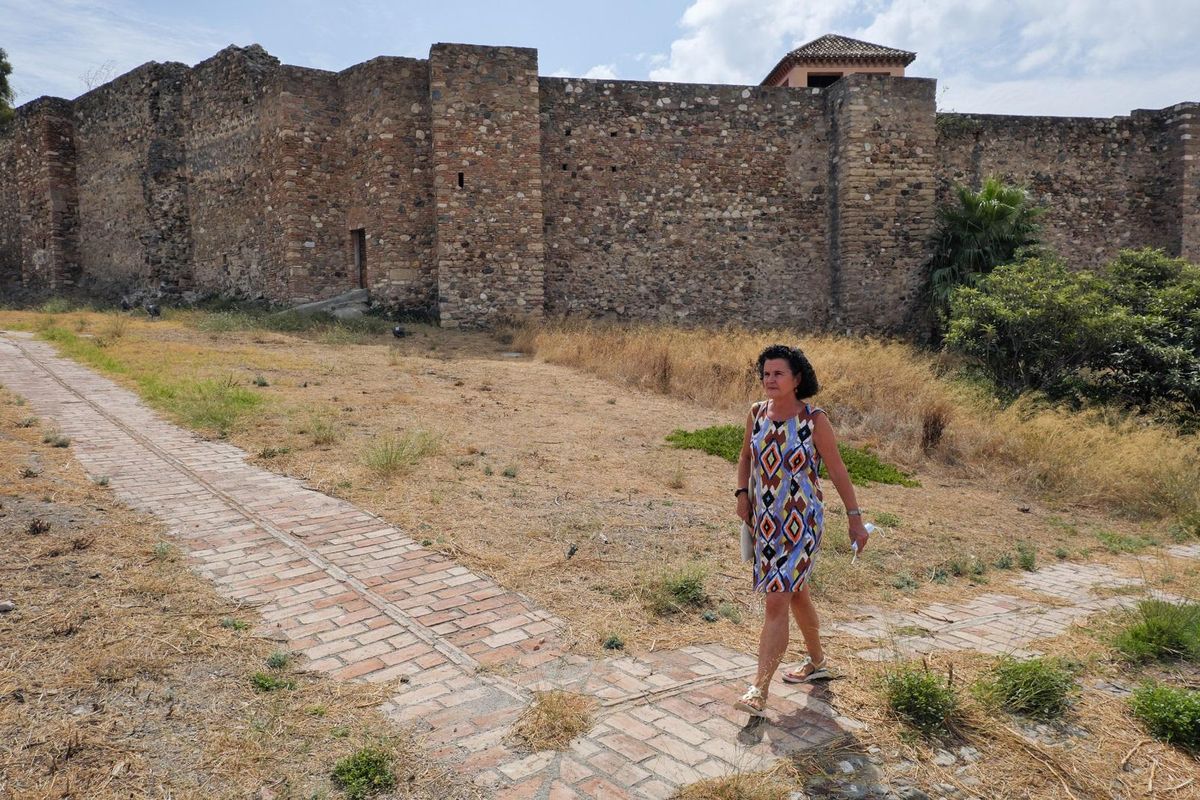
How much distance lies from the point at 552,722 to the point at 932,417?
325 inches

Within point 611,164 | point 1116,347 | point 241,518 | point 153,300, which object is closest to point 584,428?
point 241,518

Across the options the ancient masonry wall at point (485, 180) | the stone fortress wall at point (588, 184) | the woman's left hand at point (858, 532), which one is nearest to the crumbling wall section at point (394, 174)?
the stone fortress wall at point (588, 184)

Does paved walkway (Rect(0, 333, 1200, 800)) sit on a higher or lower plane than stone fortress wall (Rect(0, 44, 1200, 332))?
lower

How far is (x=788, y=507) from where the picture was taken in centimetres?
368

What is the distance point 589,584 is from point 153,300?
18040 millimetres

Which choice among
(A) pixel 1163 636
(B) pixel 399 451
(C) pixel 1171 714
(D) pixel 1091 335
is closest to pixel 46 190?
(B) pixel 399 451

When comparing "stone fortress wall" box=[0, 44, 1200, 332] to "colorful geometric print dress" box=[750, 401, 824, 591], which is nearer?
"colorful geometric print dress" box=[750, 401, 824, 591]

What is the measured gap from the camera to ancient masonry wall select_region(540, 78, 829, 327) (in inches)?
664

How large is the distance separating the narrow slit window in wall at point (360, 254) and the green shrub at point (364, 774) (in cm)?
1520

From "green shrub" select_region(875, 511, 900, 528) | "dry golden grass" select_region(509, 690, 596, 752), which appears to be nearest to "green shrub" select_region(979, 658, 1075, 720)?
"dry golden grass" select_region(509, 690, 596, 752)

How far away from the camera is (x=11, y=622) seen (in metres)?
3.98

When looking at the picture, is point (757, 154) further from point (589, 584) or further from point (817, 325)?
point (589, 584)

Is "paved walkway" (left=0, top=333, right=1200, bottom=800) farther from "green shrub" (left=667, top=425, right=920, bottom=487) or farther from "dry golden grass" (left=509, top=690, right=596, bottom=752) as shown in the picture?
"green shrub" (left=667, top=425, right=920, bottom=487)

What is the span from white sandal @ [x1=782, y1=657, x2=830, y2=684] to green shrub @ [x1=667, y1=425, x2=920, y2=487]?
475 centimetres
